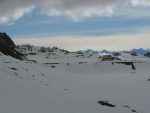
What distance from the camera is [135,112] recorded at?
23391mm

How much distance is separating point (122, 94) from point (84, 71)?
27008mm

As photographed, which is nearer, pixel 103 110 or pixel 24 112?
pixel 24 112

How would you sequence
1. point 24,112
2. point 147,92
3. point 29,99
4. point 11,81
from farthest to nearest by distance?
1. point 147,92
2. point 11,81
3. point 29,99
4. point 24,112

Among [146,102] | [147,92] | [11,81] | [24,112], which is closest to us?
[24,112]

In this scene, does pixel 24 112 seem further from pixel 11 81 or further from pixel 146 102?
pixel 146 102

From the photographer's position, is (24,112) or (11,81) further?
(11,81)

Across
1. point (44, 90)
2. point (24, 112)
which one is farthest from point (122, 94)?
point (24, 112)

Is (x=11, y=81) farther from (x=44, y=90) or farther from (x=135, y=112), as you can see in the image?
(x=135, y=112)

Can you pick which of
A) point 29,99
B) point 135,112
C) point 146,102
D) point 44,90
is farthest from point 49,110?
point 146,102

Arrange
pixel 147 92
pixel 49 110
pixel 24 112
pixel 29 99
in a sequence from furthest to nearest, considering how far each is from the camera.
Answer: pixel 147 92
pixel 29 99
pixel 49 110
pixel 24 112

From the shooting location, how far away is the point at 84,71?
58.5m

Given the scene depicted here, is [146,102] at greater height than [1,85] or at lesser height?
lesser

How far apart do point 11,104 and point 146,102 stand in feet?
49.6

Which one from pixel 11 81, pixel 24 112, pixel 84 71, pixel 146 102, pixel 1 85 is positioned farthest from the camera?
pixel 84 71
